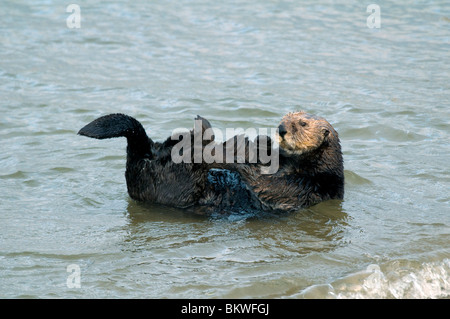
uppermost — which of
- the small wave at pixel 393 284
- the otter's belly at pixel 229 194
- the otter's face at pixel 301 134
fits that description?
the otter's face at pixel 301 134

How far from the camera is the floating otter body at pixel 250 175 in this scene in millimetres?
5098

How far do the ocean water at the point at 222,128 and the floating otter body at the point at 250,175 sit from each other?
0.59 ft

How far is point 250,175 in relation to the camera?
5133 mm

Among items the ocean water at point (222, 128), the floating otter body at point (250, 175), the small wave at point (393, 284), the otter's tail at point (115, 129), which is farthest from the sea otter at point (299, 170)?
the small wave at point (393, 284)

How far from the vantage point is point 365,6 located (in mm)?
11953

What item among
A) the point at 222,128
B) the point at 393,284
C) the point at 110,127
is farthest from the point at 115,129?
the point at 222,128

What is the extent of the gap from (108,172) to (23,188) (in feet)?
2.74

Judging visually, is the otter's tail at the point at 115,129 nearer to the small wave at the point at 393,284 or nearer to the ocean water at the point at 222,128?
the ocean water at the point at 222,128

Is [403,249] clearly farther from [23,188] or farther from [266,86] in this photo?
[266,86]

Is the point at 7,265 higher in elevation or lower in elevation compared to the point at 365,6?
lower

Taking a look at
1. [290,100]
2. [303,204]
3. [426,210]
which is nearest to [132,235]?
[303,204]

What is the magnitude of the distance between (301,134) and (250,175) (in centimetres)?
52

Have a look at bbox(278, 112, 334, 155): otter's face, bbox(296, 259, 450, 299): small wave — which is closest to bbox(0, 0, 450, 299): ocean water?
bbox(296, 259, 450, 299): small wave
